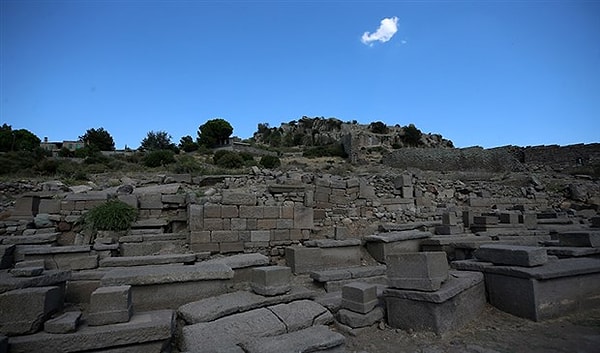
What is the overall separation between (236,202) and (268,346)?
5.09 m

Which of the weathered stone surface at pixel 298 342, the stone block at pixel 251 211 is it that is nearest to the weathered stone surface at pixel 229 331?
the weathered stone surface at pixel 298 342

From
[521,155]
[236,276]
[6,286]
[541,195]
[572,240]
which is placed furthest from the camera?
[521,155]

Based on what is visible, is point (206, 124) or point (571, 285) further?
point (206, 124)

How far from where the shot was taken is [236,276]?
5.80 m

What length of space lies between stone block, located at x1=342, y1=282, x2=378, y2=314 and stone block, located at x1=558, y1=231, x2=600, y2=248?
425 centimetres

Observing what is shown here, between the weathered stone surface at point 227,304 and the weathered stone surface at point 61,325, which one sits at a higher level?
the weathered stone surface at point 61,325

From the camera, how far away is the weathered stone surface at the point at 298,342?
3.40 m

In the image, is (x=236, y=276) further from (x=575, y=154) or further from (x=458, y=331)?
(x=575, y=154)

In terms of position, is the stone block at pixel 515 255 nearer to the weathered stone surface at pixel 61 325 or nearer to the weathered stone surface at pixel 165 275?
the weathered stone surface at pixel 165 275

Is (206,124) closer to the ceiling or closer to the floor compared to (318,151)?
closer to the ceiling

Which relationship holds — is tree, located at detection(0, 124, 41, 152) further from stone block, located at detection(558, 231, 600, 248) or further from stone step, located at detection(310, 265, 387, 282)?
stone block, located at detection(558, 231, 600, 248)

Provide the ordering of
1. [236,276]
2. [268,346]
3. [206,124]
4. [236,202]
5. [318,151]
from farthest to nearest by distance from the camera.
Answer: [206,124] < [318,151] < [236,202] < [236,276] < [268,346]

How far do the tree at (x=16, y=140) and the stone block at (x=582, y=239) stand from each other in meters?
46.9

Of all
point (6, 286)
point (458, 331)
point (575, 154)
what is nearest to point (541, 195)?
point (575, 154)
